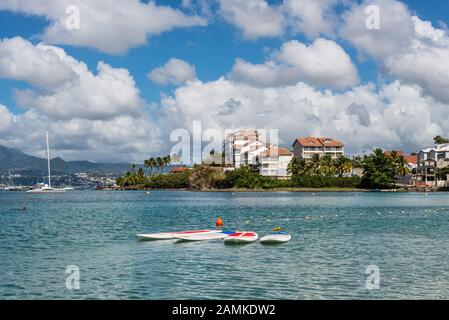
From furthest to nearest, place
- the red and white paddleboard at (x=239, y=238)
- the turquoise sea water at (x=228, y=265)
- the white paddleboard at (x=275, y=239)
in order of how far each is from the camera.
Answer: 1. the red and white paddleboard at (x=239, y=238)
2. the white paddleboard at (x=275, y=239)
3. the turquoise sea water at (x=228, y=265)

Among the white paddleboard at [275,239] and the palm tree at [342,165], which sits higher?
the palm tree at [342,165]

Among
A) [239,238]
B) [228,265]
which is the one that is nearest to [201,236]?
[239,238]

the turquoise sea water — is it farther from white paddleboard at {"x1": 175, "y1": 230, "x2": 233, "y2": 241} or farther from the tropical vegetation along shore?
the tropical vegetation along shore

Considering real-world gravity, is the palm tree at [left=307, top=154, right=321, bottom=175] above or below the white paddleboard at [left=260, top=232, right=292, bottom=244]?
above

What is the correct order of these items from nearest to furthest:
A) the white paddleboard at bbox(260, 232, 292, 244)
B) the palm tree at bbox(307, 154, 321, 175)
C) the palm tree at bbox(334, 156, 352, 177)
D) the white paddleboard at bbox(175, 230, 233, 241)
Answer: the white paddleboard at bbox(260, 232, 292, 244)
the white paddleboard at bbox(175, 230, 233, 241)
the palm tree at bbox(334, 156, 352, 177)
the palm tree at bbox(307, 154, 321, 175)

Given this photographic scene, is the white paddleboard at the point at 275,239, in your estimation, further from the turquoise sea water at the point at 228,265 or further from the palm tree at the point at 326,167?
the palm tree at the point at 326,167

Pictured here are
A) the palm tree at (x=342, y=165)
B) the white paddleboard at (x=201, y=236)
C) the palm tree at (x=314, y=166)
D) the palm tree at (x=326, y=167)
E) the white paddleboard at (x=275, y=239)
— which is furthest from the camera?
the palm tree at (x=314, y=166)

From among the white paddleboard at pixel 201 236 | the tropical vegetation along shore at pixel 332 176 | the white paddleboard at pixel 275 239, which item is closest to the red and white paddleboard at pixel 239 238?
the white paddleboard at pixel 275 239

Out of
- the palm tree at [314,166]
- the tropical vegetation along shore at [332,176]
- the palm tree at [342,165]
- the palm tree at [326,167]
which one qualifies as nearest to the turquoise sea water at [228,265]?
the tropical vegetation along shore at [332,176]

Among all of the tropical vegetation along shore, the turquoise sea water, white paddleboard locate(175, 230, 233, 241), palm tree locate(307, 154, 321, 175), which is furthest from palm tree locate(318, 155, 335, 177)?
white paddleboard locate(175, 230, 233, 241)

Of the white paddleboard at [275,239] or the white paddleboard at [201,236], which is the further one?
the white paddleboard at [201,236]

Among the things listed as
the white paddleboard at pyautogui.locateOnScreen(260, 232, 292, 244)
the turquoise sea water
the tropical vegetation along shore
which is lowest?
the turquoise sea water

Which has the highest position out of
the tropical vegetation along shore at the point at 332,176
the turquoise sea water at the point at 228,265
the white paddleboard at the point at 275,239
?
the tropical vegetation along shore at the point at 332,176
